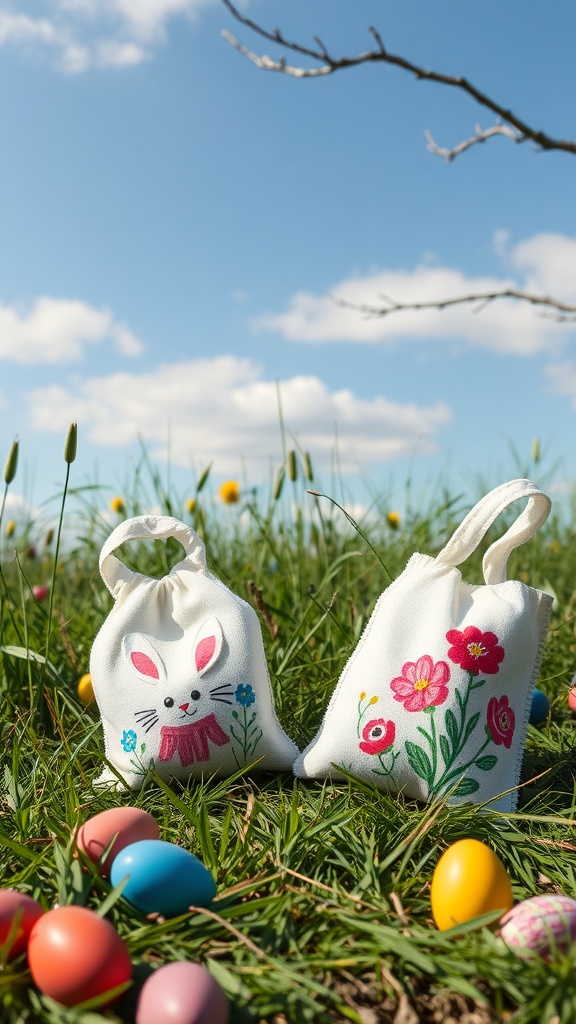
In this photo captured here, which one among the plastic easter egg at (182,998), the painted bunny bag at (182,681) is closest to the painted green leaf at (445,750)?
the painted bunny bag at (182,681)

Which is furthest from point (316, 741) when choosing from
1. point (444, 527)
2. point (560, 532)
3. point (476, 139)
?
point (560, 532)

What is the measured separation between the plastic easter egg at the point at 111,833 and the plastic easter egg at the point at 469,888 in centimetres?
54

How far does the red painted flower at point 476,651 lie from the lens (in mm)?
1847

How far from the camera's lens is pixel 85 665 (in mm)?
2734

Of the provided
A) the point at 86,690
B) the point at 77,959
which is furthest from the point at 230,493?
the point at 77,959

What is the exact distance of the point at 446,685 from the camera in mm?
1841

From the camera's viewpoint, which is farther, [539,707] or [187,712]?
[539,707]

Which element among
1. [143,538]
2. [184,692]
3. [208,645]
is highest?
[143,538]

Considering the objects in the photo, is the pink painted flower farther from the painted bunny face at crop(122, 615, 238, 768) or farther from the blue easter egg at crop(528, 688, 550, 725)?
the blue easter egg at crop(528, 688, 550, 725)

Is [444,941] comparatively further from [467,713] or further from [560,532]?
[560,532]

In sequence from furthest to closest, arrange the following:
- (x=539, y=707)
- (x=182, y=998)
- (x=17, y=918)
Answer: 1. (x=539, y=707)
2. (x=17, y=918)
3. (x=182, y=998)

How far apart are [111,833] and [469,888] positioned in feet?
2.07

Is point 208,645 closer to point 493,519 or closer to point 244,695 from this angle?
point 244,695

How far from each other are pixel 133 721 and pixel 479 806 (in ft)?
2.59
